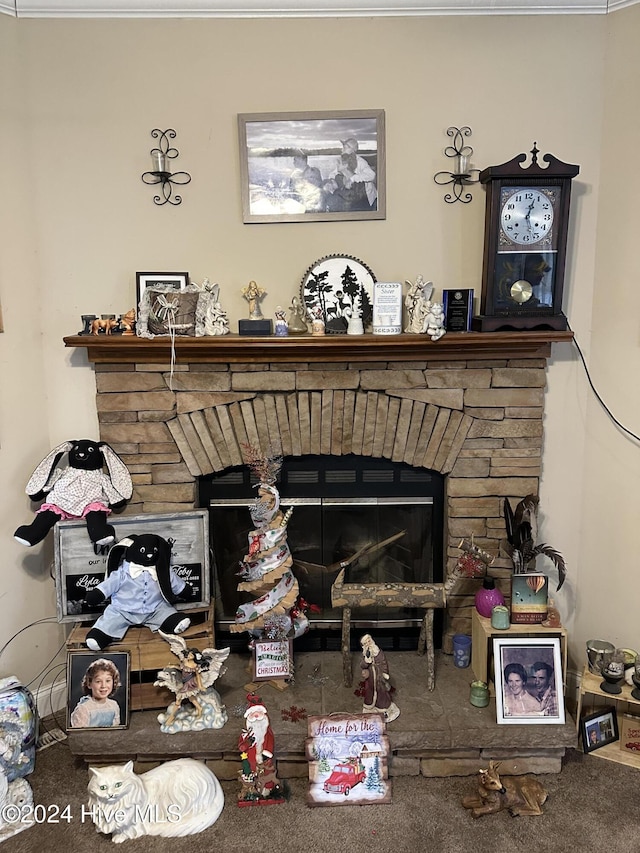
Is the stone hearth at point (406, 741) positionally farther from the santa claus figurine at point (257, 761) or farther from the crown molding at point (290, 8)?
the crown molding at point (290, 8)

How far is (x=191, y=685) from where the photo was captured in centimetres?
222

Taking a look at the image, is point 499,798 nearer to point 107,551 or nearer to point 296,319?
point 107,551

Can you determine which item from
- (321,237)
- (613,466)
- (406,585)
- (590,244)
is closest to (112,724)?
(406,585)

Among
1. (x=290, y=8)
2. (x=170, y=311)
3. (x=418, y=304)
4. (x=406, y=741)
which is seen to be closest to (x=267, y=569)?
Answer: (x=406, y=741)

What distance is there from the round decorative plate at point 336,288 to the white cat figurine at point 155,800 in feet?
5.31

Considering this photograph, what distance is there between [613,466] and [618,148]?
1.17 metres

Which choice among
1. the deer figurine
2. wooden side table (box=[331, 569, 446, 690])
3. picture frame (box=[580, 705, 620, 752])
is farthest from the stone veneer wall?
the deer figurine

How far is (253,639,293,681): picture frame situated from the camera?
2.42m

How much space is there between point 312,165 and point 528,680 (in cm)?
203

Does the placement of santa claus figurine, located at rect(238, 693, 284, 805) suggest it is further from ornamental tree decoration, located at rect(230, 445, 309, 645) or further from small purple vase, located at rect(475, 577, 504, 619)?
small purple vase, located at rect(475, 577, 504, 619)

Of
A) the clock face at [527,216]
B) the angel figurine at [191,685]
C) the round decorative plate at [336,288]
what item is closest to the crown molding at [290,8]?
the clock face at [527,216]

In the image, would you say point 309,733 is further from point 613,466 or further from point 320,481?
point 613,466

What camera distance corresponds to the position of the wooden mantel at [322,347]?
2258 millimetres

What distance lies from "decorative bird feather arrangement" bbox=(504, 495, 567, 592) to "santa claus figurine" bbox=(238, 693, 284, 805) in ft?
3.53
